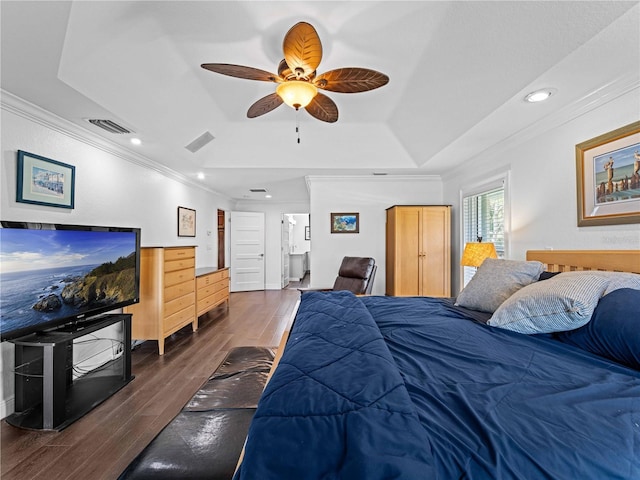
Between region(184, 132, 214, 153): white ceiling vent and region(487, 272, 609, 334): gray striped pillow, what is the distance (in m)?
3.49

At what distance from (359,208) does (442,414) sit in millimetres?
4182

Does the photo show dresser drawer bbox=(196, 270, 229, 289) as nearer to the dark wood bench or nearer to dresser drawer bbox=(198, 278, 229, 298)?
dresser drawer bbox=(198, 278, 229, 298)

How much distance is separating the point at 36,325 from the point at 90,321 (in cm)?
44

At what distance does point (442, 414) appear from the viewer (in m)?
0.82

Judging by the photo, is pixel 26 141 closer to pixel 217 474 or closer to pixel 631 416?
pixel 217 474

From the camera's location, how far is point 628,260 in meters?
1.75

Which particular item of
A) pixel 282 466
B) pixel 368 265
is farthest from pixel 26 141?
pixel 368 265

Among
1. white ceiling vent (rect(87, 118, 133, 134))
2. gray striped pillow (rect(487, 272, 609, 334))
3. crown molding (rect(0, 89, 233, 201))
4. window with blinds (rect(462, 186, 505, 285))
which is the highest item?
white ceiling vent (rect(87, 118, 133, 134))

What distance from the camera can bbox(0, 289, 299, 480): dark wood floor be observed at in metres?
1.59

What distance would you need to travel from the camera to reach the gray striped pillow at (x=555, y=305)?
51.8 inches

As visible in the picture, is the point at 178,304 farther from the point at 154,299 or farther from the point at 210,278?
the point at 210,278

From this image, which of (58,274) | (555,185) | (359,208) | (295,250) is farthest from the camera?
(295,250)

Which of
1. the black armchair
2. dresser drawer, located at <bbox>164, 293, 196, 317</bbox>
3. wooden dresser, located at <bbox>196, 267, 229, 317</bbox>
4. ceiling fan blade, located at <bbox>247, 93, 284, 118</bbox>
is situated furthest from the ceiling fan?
wooden dresser, located at <bbox>196, 267, 229, 317</bbox>

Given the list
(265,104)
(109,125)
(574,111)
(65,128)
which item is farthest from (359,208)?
(65,128)
